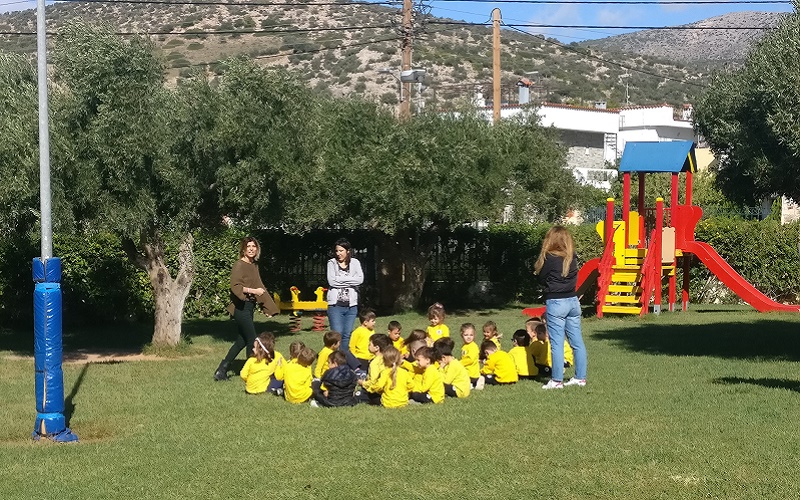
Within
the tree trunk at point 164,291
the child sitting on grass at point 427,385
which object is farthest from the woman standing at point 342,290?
the tree trunk at point 164,291

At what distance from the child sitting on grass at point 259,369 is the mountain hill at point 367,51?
55894 mm

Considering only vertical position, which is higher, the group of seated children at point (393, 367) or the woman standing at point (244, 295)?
the woman standing at point (244, 295)

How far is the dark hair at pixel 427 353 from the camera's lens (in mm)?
11227

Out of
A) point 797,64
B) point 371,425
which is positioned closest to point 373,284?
Answer: point 797,64

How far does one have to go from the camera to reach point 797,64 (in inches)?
Answer: 511

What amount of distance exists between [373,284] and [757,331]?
9.37m

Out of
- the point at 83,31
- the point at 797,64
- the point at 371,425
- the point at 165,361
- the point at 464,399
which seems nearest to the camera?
the point at 371,425

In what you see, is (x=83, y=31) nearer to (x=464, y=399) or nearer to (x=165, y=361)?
(x=165, y=361)

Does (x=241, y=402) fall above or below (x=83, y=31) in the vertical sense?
below

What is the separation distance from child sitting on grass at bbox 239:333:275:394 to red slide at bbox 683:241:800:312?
1234 cm

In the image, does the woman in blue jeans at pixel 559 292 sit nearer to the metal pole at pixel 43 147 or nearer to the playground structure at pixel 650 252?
the metal pole at pixel 43 147

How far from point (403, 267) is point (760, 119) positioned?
11.0 m

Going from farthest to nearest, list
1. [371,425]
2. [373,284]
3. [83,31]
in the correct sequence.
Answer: [373,284]
[83,31]
[371,425]

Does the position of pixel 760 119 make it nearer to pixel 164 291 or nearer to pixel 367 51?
pixel 164 291
